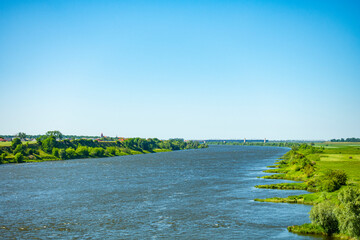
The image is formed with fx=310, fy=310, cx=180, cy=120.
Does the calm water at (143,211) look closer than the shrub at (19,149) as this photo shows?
Yes

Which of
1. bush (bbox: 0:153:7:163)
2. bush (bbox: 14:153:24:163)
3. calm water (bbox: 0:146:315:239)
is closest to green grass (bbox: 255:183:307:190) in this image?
calm water (bbox: 0:146:315:239)

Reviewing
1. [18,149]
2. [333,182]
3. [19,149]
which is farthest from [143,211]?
[19,149]

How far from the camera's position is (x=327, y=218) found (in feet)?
156

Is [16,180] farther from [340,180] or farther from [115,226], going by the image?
[340,180]

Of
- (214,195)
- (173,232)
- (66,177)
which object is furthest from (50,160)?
(173,232)

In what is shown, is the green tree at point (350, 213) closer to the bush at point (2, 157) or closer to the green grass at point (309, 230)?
the green grass at point (309, 230)

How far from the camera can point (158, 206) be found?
67.2 metres

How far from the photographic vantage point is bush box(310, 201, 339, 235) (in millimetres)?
47312

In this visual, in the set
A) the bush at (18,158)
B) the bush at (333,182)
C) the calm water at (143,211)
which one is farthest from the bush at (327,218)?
the bush at (18,158)

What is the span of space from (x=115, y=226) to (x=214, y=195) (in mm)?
30925

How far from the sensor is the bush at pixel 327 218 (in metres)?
47.3

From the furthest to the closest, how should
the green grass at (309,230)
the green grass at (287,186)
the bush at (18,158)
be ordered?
the bush at (18,158)
the green grass at (287,186)
the green grass at (309,230)

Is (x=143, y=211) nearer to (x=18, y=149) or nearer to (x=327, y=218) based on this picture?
(x=327, y=218)

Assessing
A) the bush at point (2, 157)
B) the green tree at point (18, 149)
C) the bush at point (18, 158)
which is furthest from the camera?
the green tree at point (18, 149)
